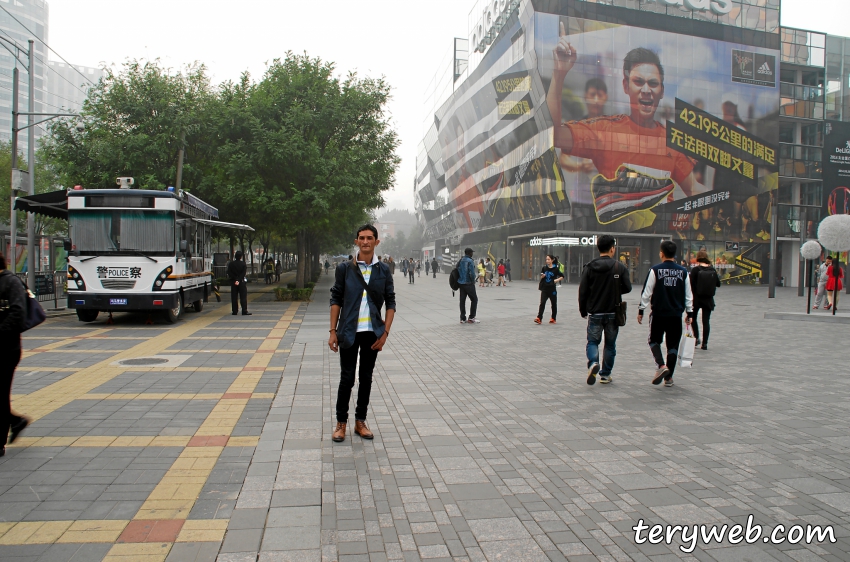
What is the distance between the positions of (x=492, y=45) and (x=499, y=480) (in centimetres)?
5120

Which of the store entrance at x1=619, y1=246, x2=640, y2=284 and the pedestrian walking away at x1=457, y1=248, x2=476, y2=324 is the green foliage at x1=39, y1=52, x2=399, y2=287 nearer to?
the pedestrian walking away at x1=457, y1=248, x2=476, y2=324

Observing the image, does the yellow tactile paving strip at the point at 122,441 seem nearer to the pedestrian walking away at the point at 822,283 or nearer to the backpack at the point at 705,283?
the backpack at the point at 705,283

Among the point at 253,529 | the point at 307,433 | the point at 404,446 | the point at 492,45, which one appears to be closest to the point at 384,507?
the point at 253,529

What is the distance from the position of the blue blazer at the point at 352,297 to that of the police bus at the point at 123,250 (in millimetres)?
9829

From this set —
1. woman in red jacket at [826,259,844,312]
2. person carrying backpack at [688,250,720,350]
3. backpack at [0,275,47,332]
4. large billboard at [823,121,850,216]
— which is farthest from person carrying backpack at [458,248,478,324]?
large billboard at [823,121,850,216]

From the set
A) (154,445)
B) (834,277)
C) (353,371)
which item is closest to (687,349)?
(353,371)

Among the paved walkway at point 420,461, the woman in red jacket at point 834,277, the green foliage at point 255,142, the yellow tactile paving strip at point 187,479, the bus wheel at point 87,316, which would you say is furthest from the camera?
the green foliage at point 255,142

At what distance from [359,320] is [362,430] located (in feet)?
3.17

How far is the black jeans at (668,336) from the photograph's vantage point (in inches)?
300

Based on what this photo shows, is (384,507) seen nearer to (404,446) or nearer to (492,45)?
(404,446)

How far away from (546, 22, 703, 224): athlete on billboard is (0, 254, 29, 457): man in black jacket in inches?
1542

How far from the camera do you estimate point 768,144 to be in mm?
47656

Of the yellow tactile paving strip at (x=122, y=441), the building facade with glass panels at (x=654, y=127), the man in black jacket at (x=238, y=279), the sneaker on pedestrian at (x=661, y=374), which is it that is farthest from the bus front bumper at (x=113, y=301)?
the building facade with glass panels at (x=654, y=127)

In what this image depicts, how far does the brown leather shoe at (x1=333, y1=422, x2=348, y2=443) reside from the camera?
17.0 feet
